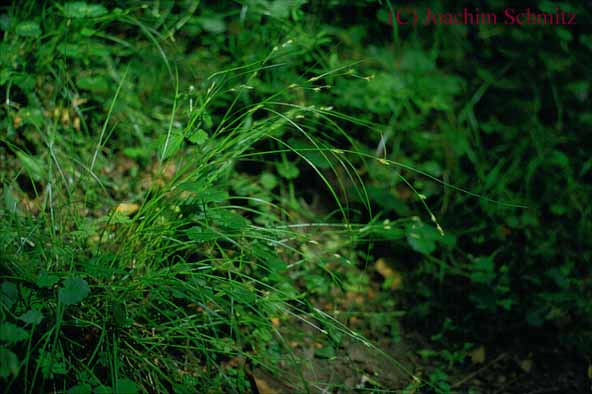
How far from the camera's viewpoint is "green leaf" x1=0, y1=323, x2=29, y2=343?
1478 mm

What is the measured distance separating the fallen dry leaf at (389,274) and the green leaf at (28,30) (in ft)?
4.45

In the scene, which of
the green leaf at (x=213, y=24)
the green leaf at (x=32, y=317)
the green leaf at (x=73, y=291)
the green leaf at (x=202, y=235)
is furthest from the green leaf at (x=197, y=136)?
the green leaf at (x=213, y=24)

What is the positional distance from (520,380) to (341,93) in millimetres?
1167

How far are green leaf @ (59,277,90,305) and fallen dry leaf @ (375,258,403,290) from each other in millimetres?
1141

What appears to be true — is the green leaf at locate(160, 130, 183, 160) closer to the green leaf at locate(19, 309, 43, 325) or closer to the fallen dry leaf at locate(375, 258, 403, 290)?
the green leaf at locate(19, 309, 43, 325)

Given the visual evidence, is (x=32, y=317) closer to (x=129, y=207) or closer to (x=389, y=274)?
(x=129, y=207)

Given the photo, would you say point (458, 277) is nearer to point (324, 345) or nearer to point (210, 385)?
point (324, 345)

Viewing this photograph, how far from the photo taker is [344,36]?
284cm

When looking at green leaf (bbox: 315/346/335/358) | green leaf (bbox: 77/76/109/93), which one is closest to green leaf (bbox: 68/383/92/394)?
green leaf (bbox: 315/346/335/358)

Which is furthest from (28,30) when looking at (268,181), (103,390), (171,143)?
(103,390)

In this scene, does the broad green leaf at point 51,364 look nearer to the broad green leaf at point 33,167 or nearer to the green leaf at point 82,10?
the broad green leaf at point 33,167

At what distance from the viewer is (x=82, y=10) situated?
2.35m

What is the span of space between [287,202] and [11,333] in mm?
1136

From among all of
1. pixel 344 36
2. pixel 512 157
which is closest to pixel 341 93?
pixel 344 36
